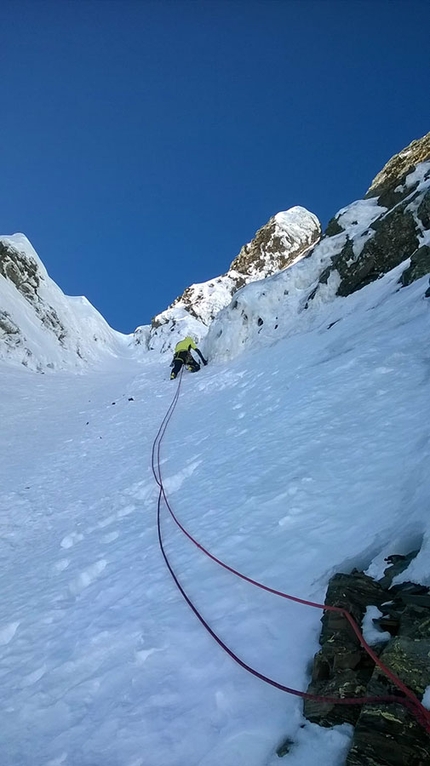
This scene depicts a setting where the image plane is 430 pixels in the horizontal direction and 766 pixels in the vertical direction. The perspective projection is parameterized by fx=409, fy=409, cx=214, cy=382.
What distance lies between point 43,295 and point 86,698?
38.0 metres

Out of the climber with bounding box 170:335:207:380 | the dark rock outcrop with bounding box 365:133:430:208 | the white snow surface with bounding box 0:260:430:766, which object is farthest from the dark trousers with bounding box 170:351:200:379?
the dark rock outcrop with bounding box 365:133:430:208

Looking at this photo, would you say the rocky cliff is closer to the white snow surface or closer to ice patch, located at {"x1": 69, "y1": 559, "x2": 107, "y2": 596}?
the white snow surface

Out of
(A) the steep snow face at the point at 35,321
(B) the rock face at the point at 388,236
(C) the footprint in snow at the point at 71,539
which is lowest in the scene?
(C) the footprint in snow at the point at 71,539

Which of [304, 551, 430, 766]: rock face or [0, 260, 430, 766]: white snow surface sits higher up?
[0, 260, 430, 766]: white snow surface

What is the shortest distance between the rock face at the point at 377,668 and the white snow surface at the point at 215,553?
16 centimetres

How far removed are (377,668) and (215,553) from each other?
95.4 inches

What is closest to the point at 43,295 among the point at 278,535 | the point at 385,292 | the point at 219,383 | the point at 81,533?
the point at 219,383

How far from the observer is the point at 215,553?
4.34m

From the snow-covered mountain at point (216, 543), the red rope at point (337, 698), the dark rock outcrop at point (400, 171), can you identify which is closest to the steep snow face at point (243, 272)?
the dark rock outcrop at point (400, 171)

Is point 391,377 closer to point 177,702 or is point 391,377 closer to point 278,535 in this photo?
point 278,535

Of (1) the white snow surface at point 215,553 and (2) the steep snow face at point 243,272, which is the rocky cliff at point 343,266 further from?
(2) the steep snow face at point 243,272

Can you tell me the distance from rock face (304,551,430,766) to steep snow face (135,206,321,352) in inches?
1632

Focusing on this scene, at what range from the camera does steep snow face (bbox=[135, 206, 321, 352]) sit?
49.2 meters

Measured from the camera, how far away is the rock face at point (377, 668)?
1.80 m
